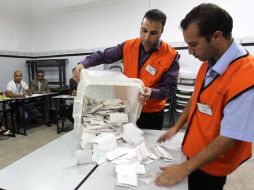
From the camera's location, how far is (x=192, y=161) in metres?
0.77

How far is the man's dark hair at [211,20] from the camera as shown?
2.41 feet

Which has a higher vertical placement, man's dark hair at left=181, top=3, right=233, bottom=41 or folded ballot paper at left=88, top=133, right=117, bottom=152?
man's dark hair at left=181, top=3, right=233, bottom=41

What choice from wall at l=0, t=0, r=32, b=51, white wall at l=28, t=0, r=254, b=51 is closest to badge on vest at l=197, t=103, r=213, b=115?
white wall at l=28, t=0, r=254, b=51

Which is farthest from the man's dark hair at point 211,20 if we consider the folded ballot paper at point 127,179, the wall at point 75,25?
the wall at point 75,25

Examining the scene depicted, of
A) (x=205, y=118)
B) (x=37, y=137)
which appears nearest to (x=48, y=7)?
(x=37, y=137)

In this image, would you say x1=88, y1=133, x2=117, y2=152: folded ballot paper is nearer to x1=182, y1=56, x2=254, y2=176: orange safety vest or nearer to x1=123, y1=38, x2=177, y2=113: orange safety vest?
x1=182, y1=56, x2=254, y2=176: orange safety vest

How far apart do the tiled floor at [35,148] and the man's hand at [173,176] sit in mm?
1632

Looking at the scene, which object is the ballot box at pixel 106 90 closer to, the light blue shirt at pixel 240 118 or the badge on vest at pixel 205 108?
the badge on vest at pixel 205 108

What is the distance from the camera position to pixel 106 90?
1.37 metres

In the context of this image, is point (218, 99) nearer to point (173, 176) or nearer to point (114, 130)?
point (173, 176)

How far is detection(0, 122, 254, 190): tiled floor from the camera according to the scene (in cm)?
215

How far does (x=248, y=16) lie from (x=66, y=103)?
3.84 m

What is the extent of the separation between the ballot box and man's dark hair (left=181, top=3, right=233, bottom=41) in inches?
19.5

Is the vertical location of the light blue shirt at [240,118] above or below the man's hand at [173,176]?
above
